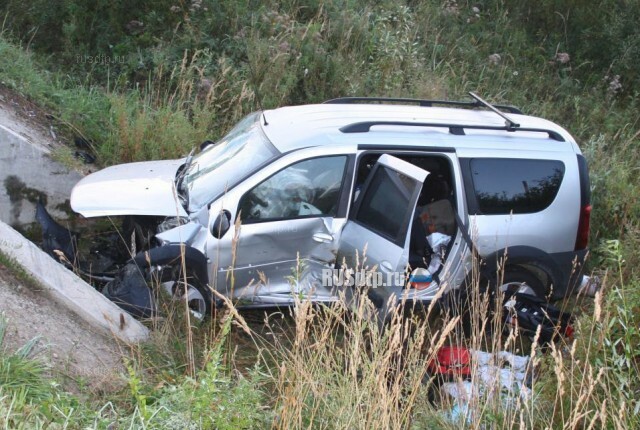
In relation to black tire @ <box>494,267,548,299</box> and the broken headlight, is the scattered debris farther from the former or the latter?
the broken headlight

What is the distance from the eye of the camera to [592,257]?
776 centimetres

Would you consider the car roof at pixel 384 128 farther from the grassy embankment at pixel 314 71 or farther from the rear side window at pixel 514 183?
the grassy embankment at pixel 314 71

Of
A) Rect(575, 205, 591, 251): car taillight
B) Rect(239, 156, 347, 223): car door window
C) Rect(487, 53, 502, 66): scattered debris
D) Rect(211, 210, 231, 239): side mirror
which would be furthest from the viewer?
Rect(487, 53, 502, 66): scattered debris

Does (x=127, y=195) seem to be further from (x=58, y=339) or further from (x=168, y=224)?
(x=58, y=339)

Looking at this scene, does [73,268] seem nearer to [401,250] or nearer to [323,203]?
[323,203]

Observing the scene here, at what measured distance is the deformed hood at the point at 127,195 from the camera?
230 inches

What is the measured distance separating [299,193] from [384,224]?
722mm

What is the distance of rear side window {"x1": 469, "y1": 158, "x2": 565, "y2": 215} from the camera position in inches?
243

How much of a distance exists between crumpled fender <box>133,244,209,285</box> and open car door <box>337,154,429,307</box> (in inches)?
42.0

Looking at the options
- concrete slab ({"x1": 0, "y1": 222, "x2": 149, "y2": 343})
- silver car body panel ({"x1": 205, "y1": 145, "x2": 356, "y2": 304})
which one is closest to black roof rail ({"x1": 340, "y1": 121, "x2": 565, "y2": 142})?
silver car body panel ({"x1": 205, "y1": 145, "x2": 356, "y2": 304})

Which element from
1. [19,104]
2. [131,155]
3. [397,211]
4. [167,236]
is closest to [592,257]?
[397,211]

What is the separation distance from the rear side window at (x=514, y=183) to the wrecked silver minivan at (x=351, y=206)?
0.03 ft

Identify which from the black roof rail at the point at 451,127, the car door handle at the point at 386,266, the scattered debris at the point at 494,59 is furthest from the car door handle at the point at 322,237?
the scattered debris at the point at 494,59

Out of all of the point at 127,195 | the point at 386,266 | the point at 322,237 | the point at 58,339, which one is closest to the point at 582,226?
the point at 386,266
